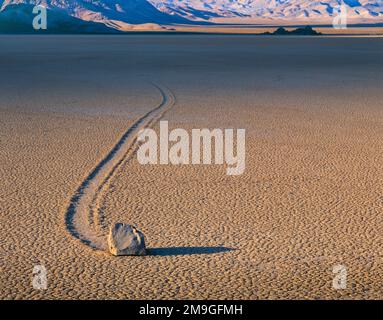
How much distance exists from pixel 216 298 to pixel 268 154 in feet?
15.9

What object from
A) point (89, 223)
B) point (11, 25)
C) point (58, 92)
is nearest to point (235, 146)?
point (89, 223)

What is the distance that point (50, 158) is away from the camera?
8.92 m

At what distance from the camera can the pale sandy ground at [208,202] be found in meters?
4.91

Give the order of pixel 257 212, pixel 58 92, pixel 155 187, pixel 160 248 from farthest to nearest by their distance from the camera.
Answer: pixel 58 92, pixel 155 187, pixel 257 212, pixel 160 248

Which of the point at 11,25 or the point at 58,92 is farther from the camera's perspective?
the point at 11,25

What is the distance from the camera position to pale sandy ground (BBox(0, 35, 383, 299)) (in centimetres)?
491

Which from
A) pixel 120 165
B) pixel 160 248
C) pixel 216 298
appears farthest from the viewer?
pixel 120 165

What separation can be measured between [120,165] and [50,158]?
1061 millimetres

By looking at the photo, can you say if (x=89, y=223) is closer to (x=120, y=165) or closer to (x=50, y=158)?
(x=120, y=165)

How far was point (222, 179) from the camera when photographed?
25.9 ft

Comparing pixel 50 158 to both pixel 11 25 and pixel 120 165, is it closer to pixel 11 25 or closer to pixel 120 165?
pixel 120 165

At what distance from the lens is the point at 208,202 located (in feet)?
22.7

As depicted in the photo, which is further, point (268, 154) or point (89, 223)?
point (268, 154)

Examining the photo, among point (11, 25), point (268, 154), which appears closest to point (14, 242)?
point (268, 154)
